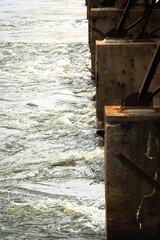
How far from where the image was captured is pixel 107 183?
165 inches

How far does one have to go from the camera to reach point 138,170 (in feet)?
13.6

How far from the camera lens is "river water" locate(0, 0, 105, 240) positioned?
17.2 feet

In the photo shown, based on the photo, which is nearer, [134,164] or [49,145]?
[134,164]

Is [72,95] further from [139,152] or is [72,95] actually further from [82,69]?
[139,152]

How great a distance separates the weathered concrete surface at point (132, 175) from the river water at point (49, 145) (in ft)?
2.36

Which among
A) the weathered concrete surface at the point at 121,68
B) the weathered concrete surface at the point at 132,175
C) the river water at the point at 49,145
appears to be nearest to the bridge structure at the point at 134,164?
the weathered concrete surface at the point at 132,175

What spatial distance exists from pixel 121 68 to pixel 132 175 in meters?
3.02

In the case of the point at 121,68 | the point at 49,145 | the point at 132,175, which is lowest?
the point at 49,145

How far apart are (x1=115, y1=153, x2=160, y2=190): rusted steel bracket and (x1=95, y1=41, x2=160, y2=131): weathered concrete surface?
2.79 metres

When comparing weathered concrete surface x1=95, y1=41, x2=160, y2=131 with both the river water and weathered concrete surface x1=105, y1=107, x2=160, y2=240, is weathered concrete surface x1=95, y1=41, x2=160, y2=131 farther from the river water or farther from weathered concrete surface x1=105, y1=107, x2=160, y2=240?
weathered concrete surface x1=105, y1=107, x2=160, y2=240

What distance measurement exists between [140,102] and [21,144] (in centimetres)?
366

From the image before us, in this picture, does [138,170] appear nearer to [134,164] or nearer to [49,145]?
[134,164]

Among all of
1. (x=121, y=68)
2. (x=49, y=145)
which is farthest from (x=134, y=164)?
(x=49, y=145)

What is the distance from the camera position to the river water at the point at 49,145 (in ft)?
17.2
